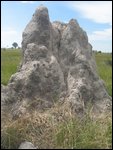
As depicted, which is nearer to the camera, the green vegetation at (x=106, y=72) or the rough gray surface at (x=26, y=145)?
the rough gray surface at (x=26, y=145)

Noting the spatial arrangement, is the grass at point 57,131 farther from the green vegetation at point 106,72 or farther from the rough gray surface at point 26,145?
the green vegetation at point 106,72

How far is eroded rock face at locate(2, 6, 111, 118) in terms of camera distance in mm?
9352


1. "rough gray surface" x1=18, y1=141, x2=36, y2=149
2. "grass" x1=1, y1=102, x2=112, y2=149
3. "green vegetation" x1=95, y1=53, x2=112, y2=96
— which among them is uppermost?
"green vegetation" x1=95, y1=53, x2=112, y2=96

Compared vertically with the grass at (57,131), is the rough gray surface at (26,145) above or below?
below

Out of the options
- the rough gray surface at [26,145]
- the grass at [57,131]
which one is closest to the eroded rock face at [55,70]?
the grass at [57,131]

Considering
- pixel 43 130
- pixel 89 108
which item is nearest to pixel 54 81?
pixel 89 108

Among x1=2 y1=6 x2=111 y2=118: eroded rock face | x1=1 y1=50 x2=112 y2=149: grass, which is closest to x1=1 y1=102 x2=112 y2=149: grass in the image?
x1=1 y1=50 x2=112 y2=149: grass

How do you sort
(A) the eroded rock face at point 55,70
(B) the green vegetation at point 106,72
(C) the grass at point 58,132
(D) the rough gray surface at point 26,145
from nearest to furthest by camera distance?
1. (D) the rough gray surface at point 26,145
2. (C) the grass at point 58,132
3. (A) the eroded rock face at point 55,70
4. (B) the green vegetation at point 106,72

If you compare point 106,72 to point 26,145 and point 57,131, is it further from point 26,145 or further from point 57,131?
point 26,145

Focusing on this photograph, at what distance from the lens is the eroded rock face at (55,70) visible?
9352 mm

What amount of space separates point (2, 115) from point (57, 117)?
0.95 metres

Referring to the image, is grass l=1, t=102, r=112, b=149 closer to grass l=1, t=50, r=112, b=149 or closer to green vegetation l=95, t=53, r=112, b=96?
grass l=1, t=50, r=112, b=149

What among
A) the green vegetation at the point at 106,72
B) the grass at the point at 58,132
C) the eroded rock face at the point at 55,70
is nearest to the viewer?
the grass at the point at 58,132

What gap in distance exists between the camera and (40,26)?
10383mm
